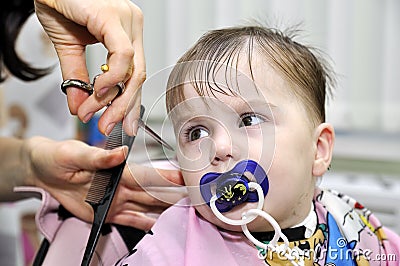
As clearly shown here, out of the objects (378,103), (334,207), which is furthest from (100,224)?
(378,103)

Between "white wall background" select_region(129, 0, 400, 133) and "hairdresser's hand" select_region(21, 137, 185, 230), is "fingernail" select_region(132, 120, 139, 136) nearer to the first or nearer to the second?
"hairdresser's hand" select_region(21, 137, 185, 230)

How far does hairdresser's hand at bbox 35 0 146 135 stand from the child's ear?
0.76 feet

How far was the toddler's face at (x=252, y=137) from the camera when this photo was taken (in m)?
0.62

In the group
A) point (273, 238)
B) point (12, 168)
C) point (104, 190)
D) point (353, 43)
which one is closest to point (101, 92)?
point (104, 190)

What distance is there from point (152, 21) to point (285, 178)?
106 centimetres

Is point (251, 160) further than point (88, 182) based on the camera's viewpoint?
No

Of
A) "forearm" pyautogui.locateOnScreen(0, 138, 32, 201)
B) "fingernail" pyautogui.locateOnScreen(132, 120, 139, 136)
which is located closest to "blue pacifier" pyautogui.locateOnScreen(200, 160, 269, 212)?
"fingernail" pyautogui.locateOnScreen(132, 120, 139, 136)

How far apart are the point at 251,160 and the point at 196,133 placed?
0.22 feet

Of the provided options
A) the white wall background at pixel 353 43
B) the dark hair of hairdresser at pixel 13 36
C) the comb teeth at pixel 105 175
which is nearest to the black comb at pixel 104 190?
the comb teeth at pixel 105 175

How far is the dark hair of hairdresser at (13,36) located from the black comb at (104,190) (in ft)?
1.60

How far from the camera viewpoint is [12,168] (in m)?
1.09

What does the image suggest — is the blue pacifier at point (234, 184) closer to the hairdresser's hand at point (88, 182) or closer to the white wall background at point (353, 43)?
the hairdresser's hand at point (88, 182)

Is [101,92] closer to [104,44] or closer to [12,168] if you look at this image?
[104,44]

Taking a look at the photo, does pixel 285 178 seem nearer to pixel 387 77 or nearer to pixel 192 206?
pixel 192 206
